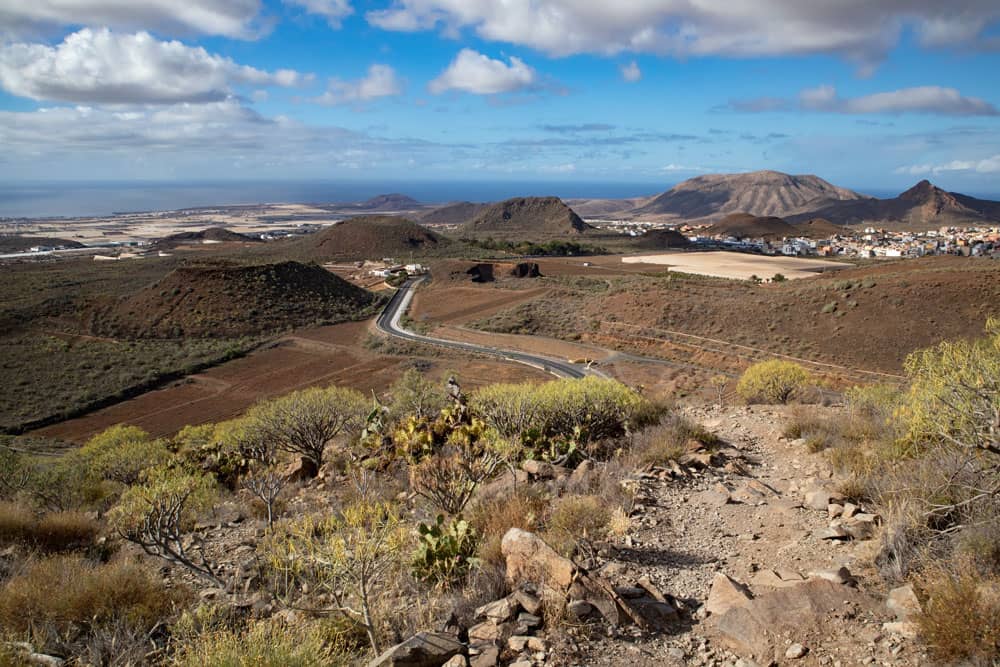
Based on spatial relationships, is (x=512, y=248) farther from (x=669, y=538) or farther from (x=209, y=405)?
(x=669, y=538)

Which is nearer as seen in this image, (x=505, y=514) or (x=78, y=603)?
(x=78, y=603)

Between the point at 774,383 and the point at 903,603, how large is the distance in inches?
615

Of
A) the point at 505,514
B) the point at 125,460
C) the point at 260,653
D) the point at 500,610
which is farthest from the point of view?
the point at 125,460

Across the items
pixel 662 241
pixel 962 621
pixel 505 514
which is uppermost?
pixel 662 241

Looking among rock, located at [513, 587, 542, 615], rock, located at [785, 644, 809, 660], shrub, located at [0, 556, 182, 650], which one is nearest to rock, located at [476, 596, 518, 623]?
rock, located at [513, 587, 542, 615]

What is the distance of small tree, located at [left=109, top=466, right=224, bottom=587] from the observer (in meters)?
7.68

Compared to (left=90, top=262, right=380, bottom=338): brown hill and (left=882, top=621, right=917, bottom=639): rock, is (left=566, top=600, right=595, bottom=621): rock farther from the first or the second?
(left=90, top=262, right=380, bottom=338): brown hill

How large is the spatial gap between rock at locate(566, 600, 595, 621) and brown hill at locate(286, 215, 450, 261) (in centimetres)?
10170

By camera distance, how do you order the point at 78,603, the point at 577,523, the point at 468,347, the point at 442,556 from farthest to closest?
the point at 468,347 < the point at 577,523 < the point at 442,556 < the point at 78,603

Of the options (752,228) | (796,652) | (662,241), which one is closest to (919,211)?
(752,228)

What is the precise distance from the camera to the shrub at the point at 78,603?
5.88 meters

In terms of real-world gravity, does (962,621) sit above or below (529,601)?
above

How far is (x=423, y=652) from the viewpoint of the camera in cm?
494

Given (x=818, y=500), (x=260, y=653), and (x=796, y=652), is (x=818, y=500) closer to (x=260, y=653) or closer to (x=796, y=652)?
(x=796, y=652)
